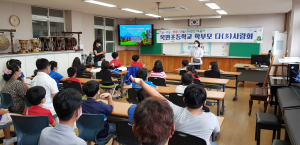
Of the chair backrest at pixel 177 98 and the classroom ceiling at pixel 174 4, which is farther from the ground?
the classroom ceiling at pixel 174 4

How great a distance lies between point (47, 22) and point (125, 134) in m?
5.99

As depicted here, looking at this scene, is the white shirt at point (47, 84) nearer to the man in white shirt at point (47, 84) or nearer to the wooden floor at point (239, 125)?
the man in white shirt at point (47, 84)

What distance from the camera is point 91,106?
2352 millimetres

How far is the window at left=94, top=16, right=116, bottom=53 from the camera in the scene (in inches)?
357

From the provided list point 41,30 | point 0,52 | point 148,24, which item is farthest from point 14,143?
point 148,24

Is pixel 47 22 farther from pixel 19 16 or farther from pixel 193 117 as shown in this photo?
pixel 193 117

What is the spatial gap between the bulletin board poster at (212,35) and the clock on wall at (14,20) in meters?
5.59

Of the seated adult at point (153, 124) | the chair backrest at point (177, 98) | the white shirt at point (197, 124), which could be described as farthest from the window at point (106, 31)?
the seated adult at point (153, 124)

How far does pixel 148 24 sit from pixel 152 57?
1544 millimetres

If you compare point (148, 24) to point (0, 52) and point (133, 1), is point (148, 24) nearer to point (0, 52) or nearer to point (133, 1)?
point (133, 1)

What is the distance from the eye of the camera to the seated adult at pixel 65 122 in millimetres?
1373

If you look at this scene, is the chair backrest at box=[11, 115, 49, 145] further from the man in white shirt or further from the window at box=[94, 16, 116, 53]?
the window at box=[94, 16, 116, 53]

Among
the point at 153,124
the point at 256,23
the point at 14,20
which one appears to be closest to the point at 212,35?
the point at 256,23

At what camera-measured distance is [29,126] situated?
2104 millimetres
